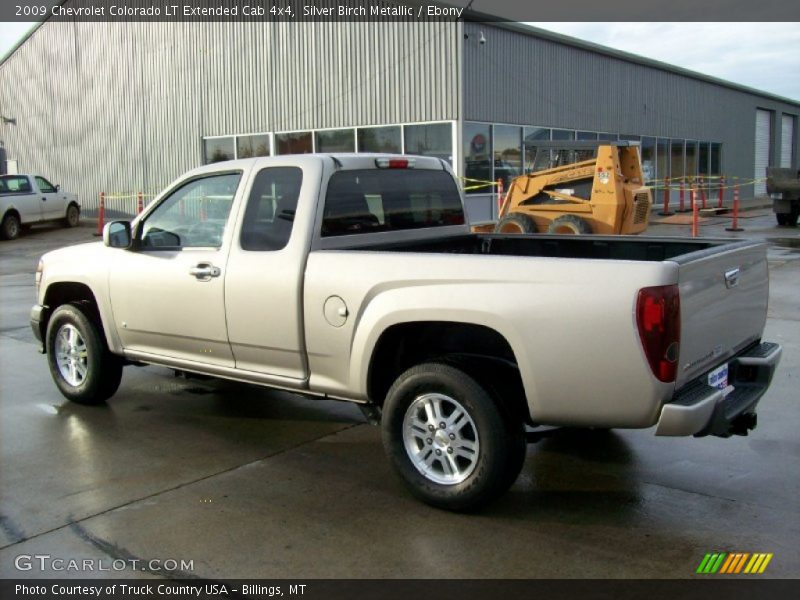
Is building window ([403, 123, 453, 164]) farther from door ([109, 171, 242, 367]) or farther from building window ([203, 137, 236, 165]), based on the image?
door ([109, 171, 242, 367])

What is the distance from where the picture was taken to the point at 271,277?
498 centimetres

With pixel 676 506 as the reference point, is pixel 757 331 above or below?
above

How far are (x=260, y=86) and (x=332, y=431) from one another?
19.7 meters

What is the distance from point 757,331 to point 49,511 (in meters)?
4.17

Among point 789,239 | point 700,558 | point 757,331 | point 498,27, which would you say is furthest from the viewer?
point 498,27

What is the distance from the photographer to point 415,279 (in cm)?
437

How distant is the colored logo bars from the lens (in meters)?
3.71

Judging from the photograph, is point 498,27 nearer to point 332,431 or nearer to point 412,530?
point 332,431

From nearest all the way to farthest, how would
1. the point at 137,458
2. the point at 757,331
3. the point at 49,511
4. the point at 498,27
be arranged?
the point at 49,511 < the point at 757,331 < the point at 137,458 < the point at 498,27

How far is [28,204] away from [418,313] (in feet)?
72.6

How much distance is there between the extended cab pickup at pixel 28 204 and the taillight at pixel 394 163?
20.1 metres

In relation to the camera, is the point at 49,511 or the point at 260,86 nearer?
the point at 49,511

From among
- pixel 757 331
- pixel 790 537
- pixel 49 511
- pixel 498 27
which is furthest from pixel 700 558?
pixel 498 27

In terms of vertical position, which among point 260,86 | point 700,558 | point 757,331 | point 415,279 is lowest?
point 700,558
